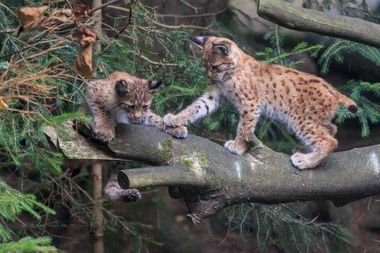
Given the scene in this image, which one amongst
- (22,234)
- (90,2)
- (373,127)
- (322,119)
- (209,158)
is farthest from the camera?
(373,127)

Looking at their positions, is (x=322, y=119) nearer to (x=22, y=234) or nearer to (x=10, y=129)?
(x=10, y=129)

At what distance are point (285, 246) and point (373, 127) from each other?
283 cm

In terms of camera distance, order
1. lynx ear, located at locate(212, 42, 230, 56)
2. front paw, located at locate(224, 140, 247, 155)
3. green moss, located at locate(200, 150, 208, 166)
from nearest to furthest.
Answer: green moss, located at locate(200, 150, 208, 166) → front paw, located at locate(224, 140, 247, 155) → lynx ear, located at locate(212, 42, 230, 56)

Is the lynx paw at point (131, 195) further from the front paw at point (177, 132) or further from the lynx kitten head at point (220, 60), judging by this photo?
the lynx kitten head at point (220, 60)

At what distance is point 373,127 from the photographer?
33.2ft

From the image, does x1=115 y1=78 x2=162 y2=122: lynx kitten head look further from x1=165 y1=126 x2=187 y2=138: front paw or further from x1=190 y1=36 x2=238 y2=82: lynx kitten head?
x1=190 y1=36 x2=238 y2=82: lynx kitten head

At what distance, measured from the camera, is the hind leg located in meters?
5.82

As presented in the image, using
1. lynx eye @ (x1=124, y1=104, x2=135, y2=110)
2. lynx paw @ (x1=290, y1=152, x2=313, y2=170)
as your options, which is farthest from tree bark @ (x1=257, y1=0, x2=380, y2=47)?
lynx eye @ (x1=124, y1=104, x2=135, y2=110)

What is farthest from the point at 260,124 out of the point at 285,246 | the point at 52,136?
the point at 52,136

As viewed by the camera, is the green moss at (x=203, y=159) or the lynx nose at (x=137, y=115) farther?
the lynx nose at (x=137, y=115)

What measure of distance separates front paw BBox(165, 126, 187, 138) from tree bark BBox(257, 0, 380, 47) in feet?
4.08

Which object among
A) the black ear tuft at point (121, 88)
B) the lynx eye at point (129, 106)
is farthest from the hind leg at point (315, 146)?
the black ear tuft at point (121, 88)

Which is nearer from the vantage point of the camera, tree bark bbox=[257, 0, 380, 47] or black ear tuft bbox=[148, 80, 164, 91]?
tree bark bbox=[257, 0, 380, 47]

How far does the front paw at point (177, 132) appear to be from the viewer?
18.4 ft
